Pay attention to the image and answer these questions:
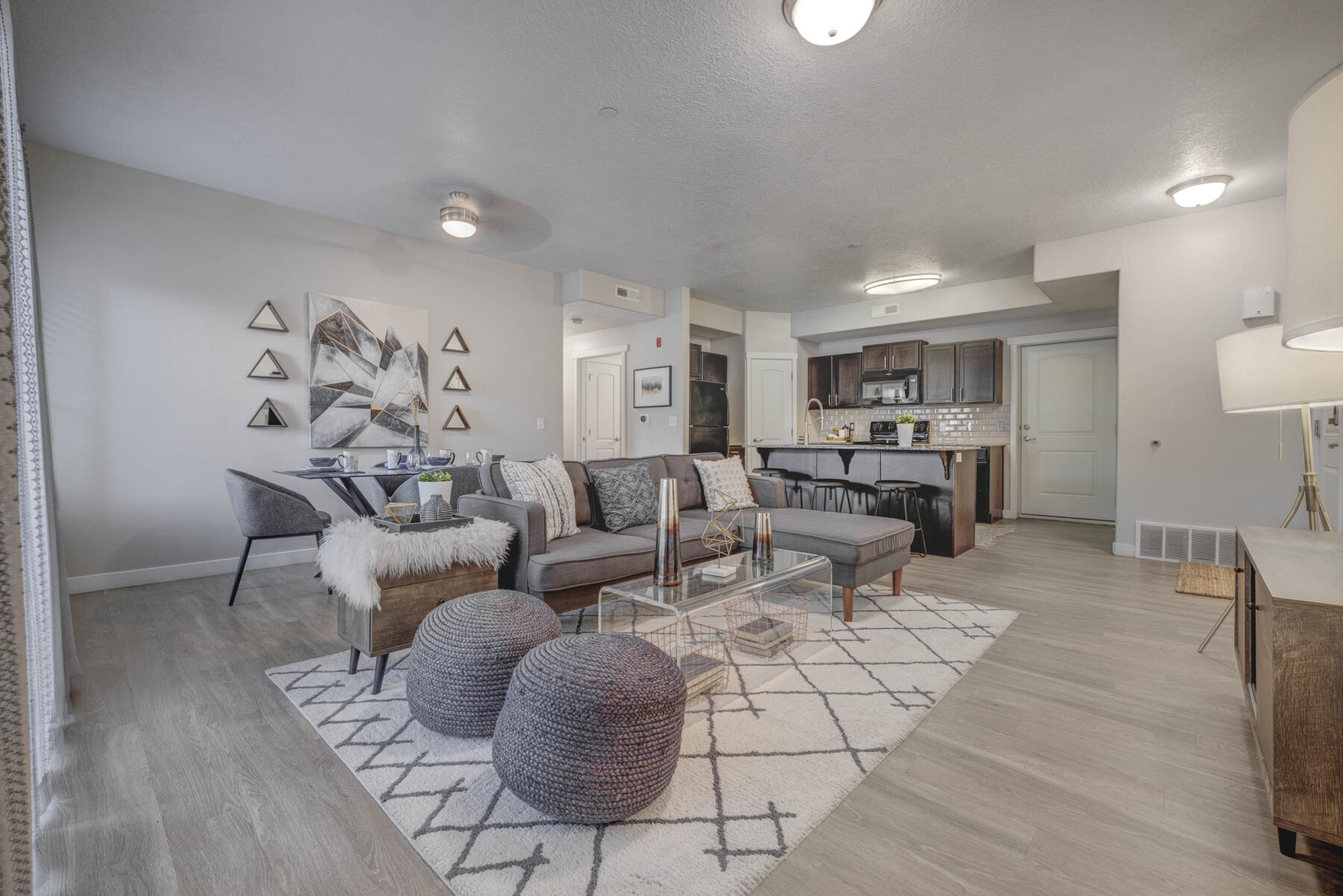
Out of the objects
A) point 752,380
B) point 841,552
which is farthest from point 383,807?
point 752,380

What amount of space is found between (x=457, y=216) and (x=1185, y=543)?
5972 mm

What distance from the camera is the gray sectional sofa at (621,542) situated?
8.82 feet

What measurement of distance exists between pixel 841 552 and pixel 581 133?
2.73 m

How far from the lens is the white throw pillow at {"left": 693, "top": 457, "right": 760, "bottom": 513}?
396 cm

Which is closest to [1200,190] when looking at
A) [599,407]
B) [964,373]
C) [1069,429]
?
[964,373]

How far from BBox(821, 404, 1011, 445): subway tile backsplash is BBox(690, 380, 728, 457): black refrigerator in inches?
75.0

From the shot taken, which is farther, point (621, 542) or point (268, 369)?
point (268, 369)

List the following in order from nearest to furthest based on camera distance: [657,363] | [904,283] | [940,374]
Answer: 1. [904,283]
2. [657,363]
3. [940,374]

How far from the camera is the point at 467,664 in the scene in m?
1.77

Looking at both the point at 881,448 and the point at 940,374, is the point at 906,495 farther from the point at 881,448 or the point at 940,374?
the point at 940,374

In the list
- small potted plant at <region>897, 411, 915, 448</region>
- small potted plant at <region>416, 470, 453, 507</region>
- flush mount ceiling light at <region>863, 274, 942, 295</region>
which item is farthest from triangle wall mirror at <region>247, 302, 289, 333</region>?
flush mount ceiling light at <region>863, 274, 942, 295</region>

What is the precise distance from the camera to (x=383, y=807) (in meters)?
1.53

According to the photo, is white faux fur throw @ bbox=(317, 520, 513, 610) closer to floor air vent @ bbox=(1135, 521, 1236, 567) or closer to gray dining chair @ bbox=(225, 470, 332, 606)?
gray dining chair @ bbox=(225, 470, 332, 606)

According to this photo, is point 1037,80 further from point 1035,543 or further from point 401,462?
point 401,462
